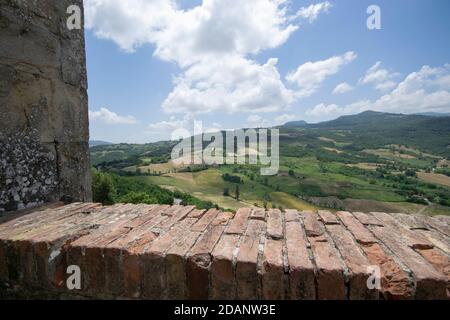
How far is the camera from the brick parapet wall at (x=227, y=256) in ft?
4.56

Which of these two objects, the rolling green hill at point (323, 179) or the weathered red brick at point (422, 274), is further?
the rolling green hill at point (323, 179)

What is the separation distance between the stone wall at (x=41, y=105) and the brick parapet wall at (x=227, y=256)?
532 millimetres

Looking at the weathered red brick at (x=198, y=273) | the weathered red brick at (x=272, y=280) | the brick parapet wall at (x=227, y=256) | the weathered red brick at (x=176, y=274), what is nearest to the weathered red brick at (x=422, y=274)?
the brick parapet wall at (x=227, y=256)

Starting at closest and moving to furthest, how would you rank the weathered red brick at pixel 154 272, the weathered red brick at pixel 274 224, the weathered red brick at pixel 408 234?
the weathered red brick at pixel 154 272, the weathered red brick at pixel 408 234, the weathered red brick at pixel 274 224

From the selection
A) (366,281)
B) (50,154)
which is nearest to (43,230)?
(50,154)

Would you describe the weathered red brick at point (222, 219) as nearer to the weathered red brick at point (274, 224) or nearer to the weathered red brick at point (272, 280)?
the weathered red brick at point (274, 224)

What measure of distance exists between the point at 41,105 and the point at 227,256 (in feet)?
7.17

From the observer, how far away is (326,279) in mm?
1380

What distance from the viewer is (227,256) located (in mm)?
1509

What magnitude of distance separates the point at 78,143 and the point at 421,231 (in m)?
3.07

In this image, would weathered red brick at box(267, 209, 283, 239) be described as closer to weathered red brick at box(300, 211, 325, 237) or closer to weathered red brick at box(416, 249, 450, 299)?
weathered red brick at box(300, 211, 325, 237)

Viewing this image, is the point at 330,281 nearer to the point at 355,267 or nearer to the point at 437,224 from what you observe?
the point at 355,267
